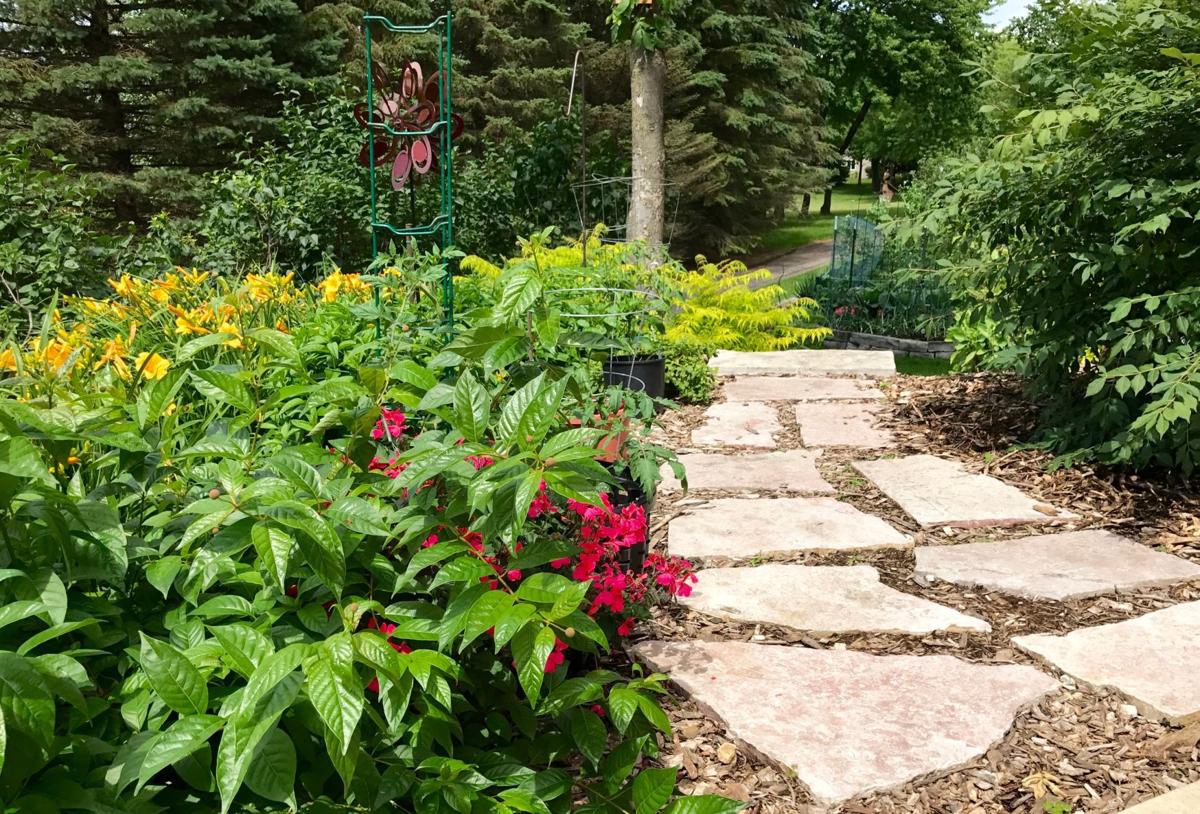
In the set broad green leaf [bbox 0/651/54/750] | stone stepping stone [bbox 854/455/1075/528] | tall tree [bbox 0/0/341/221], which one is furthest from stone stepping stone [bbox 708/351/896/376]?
tall tree [bbox 0/0/341/221]

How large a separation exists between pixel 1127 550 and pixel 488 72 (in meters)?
14.0

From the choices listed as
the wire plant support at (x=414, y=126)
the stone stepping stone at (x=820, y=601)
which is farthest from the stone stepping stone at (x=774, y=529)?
the wire plant support at (x=414, y=126)

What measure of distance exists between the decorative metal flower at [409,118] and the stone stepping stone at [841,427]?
7.28 feet

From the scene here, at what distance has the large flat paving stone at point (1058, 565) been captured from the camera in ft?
8.50

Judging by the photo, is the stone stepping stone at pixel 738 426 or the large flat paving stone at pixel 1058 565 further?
the stone stepping stone at pixel 738 426

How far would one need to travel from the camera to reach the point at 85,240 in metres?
5.04

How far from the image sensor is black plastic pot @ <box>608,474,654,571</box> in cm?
232

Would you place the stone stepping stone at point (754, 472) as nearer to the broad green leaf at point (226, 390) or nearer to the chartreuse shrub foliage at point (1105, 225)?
the chartreuse shrub foliage at point (1105, 225)

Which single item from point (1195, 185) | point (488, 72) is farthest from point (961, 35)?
point (1195, 185)

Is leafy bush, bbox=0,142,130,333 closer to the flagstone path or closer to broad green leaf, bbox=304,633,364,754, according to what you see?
the flagstone path

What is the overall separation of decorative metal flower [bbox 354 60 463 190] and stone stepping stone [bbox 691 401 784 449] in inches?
77.0

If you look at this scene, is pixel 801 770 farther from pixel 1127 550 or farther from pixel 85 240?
pixel 85 240

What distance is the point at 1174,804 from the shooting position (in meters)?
1.60

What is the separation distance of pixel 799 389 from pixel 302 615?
4.28m
